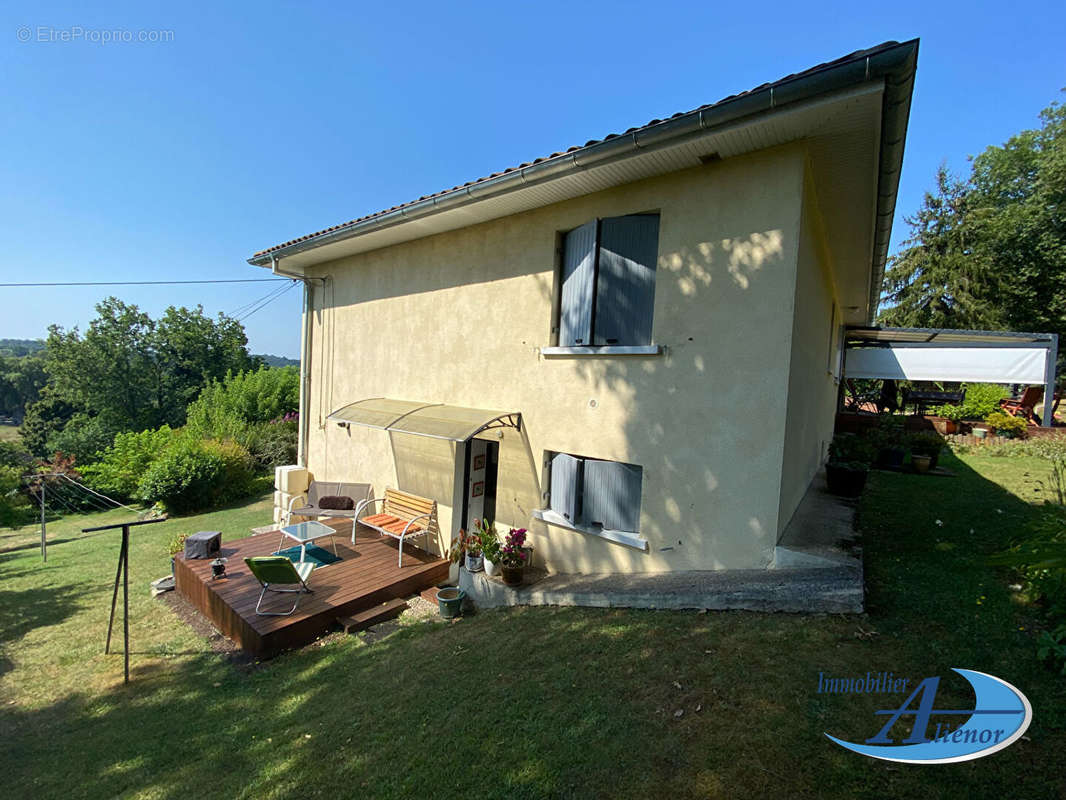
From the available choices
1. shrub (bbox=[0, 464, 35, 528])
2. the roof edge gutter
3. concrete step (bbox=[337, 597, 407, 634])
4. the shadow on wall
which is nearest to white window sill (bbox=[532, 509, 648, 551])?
the shadow on wall

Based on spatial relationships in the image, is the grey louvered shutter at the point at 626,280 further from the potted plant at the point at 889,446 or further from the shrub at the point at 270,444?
the shrub at the point at 270,444

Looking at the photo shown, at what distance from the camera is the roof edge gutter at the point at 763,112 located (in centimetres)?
470

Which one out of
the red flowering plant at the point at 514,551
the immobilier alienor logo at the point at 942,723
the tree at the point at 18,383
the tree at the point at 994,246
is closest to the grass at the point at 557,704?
the immobilier alienor logo at the point at 942,723

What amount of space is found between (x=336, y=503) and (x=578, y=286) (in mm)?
8862

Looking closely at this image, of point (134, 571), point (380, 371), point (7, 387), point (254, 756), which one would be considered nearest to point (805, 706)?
point (254, 756)

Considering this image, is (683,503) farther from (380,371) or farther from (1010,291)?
(1010,291)

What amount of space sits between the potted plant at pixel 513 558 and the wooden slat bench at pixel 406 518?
283cm

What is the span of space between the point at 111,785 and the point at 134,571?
9394 millimetres

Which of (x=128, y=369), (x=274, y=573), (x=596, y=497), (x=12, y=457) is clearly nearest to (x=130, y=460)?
(x=274, y=573)

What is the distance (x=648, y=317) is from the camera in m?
7.79

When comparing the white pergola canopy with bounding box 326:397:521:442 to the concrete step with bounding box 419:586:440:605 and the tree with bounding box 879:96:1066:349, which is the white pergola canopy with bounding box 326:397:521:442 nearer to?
the concrete step with bounding box 419:586:440:605

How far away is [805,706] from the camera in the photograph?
4.12m

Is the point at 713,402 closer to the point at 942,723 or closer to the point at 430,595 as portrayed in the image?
the point at 942,723

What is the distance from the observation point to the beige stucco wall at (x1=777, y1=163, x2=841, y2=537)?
6895 millimetres
